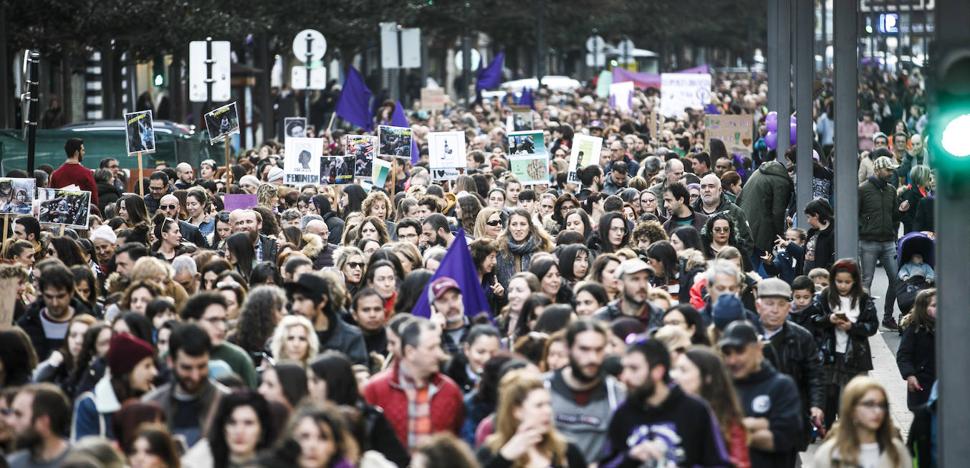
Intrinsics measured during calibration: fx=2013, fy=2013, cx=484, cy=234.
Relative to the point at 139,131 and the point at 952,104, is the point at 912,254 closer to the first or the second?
the point at 952,104

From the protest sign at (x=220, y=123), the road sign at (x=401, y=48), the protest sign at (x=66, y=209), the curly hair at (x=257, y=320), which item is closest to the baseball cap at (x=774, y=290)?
the curly hair at (x=257, y=320)

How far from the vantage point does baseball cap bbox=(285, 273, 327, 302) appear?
36.2 feet

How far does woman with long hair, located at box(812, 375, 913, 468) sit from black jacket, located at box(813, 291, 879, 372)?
3.97m

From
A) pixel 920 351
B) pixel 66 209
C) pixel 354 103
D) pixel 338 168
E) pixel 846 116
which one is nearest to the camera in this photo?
pixel 920 351

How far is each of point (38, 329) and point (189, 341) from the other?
3.01m

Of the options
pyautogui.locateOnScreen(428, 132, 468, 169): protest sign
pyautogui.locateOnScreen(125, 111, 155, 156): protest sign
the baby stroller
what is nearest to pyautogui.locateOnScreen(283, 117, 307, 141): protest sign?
pyautogui.locateOnScreen(428, 132, 468, 169): protest sign

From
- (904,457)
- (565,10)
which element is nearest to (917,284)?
(904,457)

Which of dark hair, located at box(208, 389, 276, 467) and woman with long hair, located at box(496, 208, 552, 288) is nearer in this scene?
dark hair, located at box(208, 389, 276, 467)

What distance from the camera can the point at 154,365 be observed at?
30.7ft

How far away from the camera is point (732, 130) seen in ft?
96.9

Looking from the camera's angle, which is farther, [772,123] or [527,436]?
[772,123]

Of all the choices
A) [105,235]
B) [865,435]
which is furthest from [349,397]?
[105,235]

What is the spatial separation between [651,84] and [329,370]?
48.8m

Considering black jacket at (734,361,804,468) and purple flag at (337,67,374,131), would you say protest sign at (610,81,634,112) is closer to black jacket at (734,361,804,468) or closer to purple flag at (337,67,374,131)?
purple flag at (337,67,374,131)
